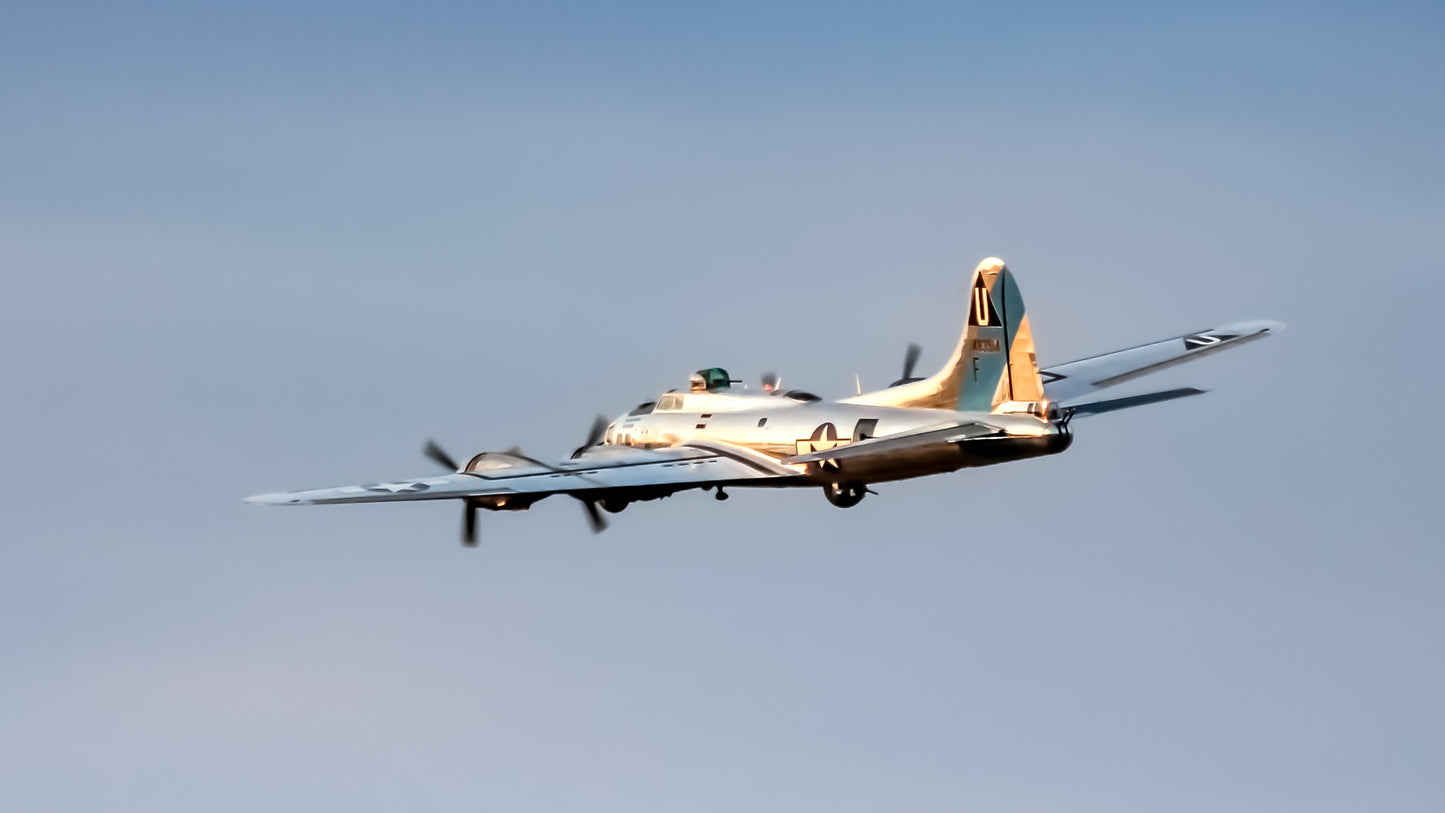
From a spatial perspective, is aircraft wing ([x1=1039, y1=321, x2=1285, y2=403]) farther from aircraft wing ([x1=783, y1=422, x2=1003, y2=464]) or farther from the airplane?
aircraft wing ([x1=783, y1=422, x2=1003, y2=464])

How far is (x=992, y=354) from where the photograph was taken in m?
58.4

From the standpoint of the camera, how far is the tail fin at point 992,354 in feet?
190

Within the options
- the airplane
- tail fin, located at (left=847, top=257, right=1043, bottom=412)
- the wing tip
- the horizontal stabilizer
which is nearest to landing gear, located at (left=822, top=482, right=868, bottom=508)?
the airplane

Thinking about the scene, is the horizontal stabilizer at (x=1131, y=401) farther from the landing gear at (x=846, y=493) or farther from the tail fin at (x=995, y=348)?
the landing gear at (x=846, y=493)

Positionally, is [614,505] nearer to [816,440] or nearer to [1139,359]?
[816,440]

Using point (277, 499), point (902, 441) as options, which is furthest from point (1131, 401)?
point (277, 499)

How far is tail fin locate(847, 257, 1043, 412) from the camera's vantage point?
57.9 m

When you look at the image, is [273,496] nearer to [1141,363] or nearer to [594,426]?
[594,426]

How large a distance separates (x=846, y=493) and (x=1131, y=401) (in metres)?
7.78

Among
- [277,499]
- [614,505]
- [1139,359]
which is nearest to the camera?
[277,499]

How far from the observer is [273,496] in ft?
190

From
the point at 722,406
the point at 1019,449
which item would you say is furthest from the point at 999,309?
the point at 722,406

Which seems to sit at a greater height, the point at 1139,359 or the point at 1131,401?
the point at 1139,359

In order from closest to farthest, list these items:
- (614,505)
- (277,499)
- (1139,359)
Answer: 1. (277,499)
2. (614,505)
3. (1139,359)
